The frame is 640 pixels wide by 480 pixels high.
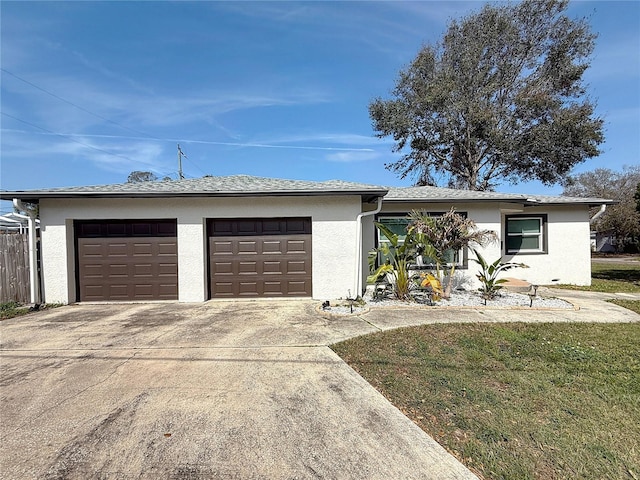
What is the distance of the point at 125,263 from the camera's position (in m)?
8.35

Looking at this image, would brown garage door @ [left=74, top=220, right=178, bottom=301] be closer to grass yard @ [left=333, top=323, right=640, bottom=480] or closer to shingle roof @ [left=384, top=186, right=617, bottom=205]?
grass yard @ [left=333, top=323, right=640, bottom=480]

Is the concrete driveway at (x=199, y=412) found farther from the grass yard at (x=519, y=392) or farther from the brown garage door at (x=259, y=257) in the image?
the brown garage door at (x=259, y=257)

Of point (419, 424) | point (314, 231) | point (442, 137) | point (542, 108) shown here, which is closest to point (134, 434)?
point (419, 424)

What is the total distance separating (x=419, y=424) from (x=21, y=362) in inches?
209

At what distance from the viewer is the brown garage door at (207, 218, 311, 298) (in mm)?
8477

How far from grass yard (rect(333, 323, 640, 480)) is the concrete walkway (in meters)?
0.32

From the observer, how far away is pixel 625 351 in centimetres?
454

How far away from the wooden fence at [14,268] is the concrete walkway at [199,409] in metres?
3.10

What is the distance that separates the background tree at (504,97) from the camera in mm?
17422

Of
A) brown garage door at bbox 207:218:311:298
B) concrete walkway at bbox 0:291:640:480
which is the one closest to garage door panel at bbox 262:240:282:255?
brown garage door at bbox 207:218:311:298

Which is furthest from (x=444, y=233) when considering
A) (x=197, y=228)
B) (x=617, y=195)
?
(x=617, y=195)

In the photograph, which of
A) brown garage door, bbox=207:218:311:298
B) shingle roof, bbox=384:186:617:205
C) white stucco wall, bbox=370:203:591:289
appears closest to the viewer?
brown garage door, bbox=207:218:311:298

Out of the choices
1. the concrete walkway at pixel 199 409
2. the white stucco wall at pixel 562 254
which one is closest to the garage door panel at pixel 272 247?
the concrete walkway at pixel 199 409

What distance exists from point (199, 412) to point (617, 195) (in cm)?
4516
